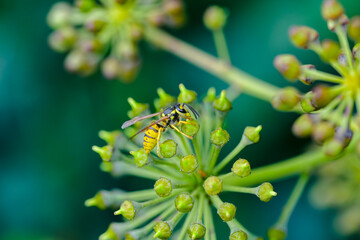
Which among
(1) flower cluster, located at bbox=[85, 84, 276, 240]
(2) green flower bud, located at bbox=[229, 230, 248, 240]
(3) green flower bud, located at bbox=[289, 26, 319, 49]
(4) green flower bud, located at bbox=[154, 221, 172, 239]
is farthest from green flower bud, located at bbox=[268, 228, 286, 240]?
(3) green flower bud, located at bbox=[289, 26, 319, 49]

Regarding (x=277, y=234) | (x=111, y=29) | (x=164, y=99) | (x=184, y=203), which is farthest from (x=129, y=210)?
(x=111, y=29)

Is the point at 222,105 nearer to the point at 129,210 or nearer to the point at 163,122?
the point at 163,122

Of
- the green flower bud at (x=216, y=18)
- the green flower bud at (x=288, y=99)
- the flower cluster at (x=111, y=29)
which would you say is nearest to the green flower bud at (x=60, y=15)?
the flower cluster at (x=111, y=29)

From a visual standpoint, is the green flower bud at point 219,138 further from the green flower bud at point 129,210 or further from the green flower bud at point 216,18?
the green flower bud at point 216,18

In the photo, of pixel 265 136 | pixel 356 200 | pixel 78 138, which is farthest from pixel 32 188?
pixel 356 200

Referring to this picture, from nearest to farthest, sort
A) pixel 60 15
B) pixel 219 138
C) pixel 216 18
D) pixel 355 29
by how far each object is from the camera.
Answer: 1. pixel 219 138
2. pixel 355 29
3. pixel 216 18
4. pixel 60 15

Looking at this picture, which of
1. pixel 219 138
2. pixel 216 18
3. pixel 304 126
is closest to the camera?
pixel 219 138

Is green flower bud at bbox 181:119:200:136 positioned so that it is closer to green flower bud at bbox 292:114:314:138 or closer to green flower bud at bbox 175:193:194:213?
green flower bud at bbox 175:193:194:213
